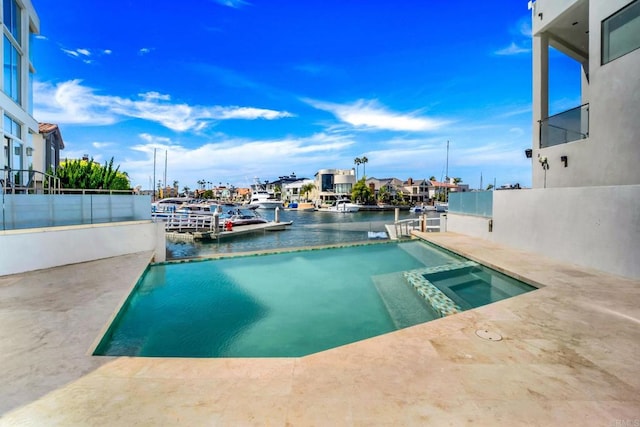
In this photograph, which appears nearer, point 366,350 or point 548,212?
point 366,350

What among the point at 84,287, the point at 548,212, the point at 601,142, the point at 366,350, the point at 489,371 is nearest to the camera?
the point at 489,371

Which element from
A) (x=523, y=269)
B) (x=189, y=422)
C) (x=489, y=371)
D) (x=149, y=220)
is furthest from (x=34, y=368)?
(x=523, y=269)

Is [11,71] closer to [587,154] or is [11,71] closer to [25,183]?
[25,183]

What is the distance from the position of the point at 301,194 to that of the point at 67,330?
240 feet

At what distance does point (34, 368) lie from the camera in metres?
2.60

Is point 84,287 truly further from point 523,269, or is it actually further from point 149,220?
point 523,269

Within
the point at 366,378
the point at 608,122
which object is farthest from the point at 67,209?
the point at 608,122

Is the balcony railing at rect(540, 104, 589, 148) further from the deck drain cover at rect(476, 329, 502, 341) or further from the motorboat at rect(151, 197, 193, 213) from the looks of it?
the motorboat at rect(151, 197, 193, 213)

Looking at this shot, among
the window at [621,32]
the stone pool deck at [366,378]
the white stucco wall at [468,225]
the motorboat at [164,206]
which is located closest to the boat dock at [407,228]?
the white stucco wall at [468,225]

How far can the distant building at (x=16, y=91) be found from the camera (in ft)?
30.4

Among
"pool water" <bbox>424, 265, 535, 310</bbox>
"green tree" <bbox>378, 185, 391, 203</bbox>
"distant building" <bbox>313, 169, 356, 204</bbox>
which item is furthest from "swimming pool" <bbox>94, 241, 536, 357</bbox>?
"distant building" <bbox>313, 169, 356, 204</bbox>

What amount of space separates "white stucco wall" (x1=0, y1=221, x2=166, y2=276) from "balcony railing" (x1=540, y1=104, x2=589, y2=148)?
37.6ft

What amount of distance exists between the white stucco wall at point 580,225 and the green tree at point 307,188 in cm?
6502

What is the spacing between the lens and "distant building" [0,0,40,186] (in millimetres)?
9266
